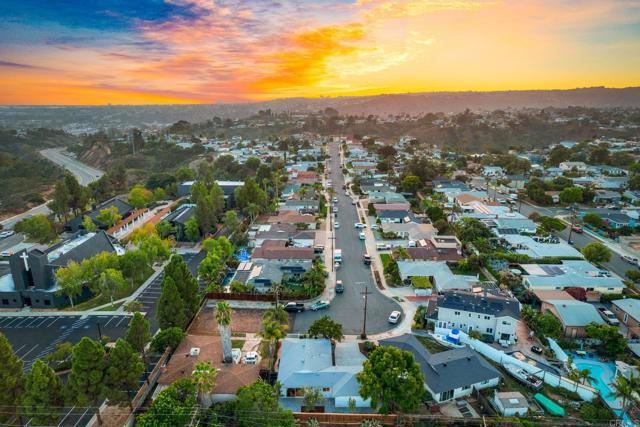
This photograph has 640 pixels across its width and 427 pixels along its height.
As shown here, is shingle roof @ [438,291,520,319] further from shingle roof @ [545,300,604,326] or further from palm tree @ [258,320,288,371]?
palm tree @ [258,320,288,371]

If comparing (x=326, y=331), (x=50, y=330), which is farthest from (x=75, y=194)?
(x=326, y=331)

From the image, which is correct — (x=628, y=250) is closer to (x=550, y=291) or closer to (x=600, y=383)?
(x=550, y=291)

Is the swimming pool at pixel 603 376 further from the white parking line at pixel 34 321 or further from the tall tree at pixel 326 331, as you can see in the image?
the white parking line at pixel 34 321

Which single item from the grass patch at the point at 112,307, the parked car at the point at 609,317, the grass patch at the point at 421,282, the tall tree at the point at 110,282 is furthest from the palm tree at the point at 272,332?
the parked car at the point at 609,317

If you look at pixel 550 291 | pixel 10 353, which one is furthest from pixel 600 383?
pixel 10 353

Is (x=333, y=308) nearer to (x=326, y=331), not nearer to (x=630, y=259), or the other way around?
(x=326, y=331)

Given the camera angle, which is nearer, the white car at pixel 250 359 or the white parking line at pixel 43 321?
the white car at pixel 250 359

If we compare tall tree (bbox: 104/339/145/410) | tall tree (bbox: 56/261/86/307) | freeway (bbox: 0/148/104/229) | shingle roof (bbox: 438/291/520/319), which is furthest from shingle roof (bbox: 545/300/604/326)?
freeway (bbox: 0/148/104/229)
